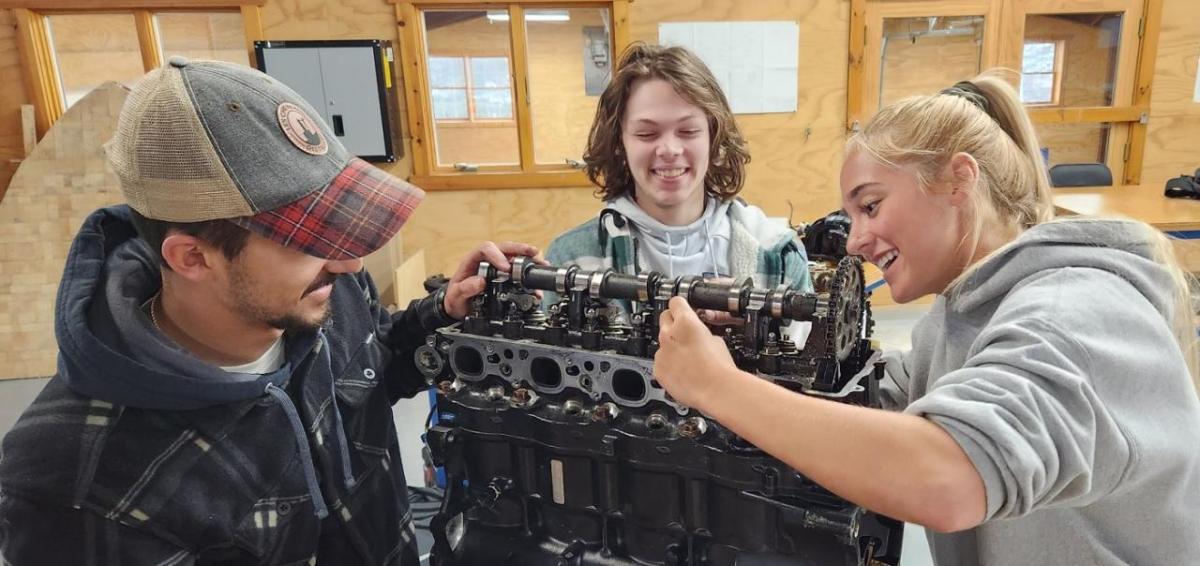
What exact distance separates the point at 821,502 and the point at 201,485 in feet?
3.29

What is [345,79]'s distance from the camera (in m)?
5.05

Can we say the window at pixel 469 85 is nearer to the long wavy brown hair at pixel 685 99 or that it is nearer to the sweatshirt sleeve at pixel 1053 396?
the long wavy brown hair at pixel 685 99

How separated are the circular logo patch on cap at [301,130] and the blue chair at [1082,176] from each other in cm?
584

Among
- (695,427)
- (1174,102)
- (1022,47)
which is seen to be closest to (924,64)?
(1022,47)

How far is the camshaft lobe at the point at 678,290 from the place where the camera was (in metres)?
1.06

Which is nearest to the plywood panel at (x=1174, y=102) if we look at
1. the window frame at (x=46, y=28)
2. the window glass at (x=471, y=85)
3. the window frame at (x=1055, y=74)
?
the window frame at (x=1055, y=74)

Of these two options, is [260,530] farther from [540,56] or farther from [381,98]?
[540,56]

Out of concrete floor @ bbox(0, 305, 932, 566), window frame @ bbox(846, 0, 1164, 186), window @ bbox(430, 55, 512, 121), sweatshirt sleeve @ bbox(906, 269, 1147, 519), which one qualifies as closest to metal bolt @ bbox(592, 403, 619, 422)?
sweatshirt sleeve @ bbox(906, 269, 1147, 519)

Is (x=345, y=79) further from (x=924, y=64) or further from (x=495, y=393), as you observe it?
(x=924, y=64)

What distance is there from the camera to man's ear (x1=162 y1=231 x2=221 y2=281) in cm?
111

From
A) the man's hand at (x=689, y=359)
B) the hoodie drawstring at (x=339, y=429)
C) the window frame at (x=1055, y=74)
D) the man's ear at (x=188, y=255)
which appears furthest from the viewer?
the window frame at (x=1055, y=74)

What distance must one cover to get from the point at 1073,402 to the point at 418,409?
3573 millimetres

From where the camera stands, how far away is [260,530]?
1.21 metres

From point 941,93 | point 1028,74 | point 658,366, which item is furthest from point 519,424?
point 1028,74
